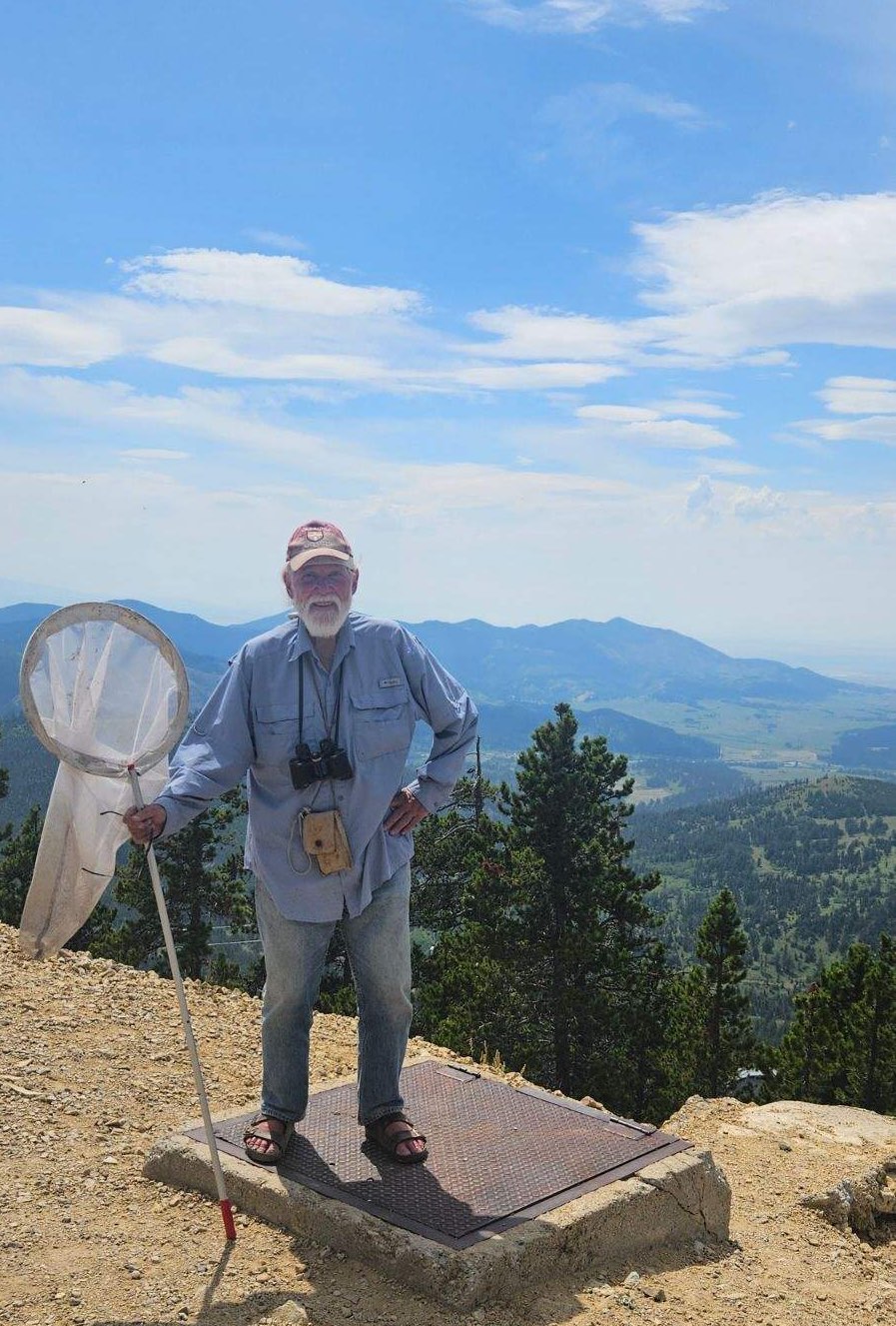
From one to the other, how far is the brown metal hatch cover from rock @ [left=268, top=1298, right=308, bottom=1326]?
0.50 m

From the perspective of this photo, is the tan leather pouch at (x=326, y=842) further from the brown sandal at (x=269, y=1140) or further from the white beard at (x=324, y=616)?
the brown sandal at (x=269, y=1140)

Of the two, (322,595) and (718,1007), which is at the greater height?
(322,595)

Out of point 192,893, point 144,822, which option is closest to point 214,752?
point 144,822

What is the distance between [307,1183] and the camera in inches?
175

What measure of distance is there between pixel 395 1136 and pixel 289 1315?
1049 millimetres

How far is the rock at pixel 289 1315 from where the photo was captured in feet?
12.2

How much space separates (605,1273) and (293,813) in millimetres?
2185

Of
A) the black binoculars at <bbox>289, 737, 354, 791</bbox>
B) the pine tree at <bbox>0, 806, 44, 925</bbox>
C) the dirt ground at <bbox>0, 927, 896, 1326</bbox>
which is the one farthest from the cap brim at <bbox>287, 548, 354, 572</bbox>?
the pine tree at <bbox>0, 806, 44, 925</bbox>

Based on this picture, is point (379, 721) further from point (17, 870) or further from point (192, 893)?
point (192, 893)

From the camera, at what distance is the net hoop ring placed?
13.5 feet

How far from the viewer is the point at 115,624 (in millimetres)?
4344

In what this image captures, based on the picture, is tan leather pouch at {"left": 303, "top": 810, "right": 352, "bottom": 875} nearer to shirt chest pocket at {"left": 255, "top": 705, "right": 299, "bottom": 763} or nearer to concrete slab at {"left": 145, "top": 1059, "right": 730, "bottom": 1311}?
shirt chest pocket at {"left": 255, "top": 705, "right": 299, "bottom": 763}

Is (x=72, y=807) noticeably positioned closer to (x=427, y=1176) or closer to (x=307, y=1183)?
(x=307, y=1183)

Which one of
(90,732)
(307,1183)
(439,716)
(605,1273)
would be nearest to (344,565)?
(439,716)
